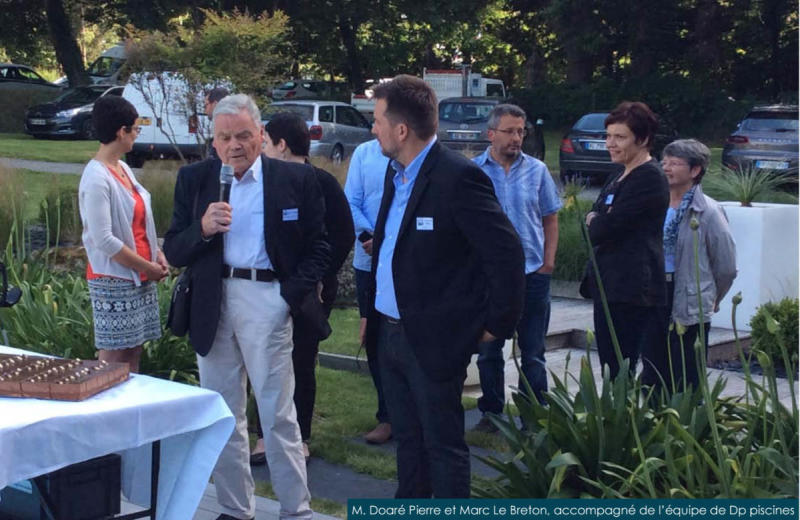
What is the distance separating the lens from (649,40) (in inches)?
1487

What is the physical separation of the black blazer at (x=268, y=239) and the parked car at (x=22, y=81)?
31.7m

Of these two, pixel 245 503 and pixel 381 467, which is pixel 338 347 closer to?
pixel 381 467

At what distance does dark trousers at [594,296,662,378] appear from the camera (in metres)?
5.70

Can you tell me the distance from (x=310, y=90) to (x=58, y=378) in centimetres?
3635

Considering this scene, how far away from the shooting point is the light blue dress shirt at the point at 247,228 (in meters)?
4.86

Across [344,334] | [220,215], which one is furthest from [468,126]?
[220,215]

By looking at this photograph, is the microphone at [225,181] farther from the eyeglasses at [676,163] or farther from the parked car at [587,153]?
the parked car at [587,153]

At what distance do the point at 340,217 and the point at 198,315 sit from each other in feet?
3.81

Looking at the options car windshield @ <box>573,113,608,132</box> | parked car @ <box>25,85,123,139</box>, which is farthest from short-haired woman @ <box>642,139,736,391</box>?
parked car @ <box>25,85,123,139</box>

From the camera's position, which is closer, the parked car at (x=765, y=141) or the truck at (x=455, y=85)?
the parked car at (x=765, y=141)

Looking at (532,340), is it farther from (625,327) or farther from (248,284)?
(248,284)

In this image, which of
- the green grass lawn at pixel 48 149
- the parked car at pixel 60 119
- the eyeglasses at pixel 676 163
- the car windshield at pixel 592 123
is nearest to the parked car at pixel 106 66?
the parked car at pixel 60 119

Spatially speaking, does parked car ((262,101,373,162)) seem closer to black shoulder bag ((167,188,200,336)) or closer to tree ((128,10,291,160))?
tree ((128,10,291,160))

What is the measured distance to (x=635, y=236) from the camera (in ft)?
18.4
